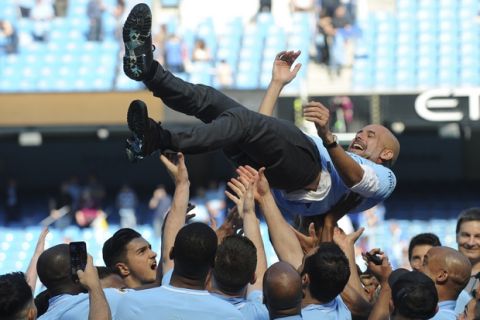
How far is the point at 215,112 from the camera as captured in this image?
717cm

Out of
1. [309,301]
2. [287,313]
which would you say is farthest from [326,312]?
[287,313]

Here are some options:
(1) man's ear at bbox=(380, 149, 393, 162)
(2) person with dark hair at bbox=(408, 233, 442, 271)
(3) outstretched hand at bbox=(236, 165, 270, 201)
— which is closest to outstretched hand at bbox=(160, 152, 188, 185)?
(3) outstretched hand at bbox=(236, 165, 270, 201)

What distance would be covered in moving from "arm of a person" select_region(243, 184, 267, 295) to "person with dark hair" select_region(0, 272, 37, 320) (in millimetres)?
1250

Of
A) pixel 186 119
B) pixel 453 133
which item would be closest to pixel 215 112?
pixel 186 119

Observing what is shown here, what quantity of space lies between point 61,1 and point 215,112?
16.7 meters

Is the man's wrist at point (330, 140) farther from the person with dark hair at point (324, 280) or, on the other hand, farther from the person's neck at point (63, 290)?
the person's neck at point (63, 290)

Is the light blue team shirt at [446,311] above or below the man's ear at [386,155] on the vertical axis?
below

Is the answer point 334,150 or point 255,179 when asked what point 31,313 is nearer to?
point 255,179

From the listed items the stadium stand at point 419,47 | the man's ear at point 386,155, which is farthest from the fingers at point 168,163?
the stadium stand at point 419,47

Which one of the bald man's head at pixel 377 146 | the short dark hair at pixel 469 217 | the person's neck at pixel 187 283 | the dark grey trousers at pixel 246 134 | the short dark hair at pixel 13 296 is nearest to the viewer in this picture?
the short dark hair at pixel 13 296

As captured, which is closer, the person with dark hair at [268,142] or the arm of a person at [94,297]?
the arm of a person at [94,297]

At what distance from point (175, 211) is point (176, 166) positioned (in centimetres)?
33

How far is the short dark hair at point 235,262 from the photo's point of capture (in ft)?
17.1

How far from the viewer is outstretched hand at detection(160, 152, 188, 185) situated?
6324 millimetres
